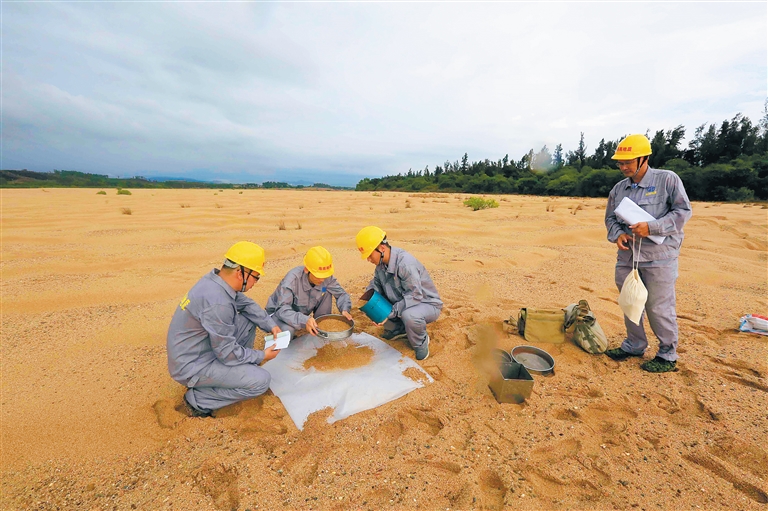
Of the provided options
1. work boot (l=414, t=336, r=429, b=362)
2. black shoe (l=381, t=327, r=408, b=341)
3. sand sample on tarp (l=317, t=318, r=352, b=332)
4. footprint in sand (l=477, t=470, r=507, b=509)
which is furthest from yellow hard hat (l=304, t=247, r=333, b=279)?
footprint in sand (l=477, t=470, r=507, b=509)

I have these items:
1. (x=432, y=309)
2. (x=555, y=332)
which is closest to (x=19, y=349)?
→ (x=432, y=309)

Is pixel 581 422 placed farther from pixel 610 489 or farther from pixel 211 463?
pixel 211 463

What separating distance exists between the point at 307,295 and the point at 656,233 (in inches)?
110

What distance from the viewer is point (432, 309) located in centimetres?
309

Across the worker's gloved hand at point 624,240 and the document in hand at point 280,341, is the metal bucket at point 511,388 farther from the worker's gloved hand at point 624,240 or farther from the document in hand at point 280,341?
the document in hand at point 280,341

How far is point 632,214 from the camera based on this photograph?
97.5 inches

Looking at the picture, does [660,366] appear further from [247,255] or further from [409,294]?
[247,255]

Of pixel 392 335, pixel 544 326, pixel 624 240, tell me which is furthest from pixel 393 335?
pixel 624 240

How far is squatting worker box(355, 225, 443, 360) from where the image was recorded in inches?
114

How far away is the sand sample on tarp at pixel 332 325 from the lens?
3094 millimetres

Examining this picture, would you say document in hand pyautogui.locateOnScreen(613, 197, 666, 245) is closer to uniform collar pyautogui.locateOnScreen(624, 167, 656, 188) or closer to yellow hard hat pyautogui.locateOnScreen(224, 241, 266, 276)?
uniform collar pyautogui.locateOnScreen(624, 167, 656, 188)

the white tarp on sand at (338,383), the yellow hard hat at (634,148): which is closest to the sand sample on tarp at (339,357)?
the white tarp on sand at (338,383)

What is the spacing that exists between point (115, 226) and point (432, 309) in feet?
28.7

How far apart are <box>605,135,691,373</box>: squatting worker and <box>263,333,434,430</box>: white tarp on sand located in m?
1.79
